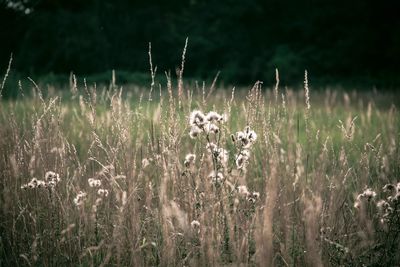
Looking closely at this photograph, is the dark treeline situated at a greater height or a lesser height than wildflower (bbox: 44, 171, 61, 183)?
greater

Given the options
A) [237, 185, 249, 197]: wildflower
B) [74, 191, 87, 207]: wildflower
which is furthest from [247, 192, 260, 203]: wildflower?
[74, 191, 87, 207]: wildflower

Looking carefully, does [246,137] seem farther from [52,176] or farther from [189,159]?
[52,176]

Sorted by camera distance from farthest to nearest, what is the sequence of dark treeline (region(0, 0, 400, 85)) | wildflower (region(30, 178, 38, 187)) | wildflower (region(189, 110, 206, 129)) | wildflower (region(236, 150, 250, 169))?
dark treeline (region(0, 0, 400, 85)) < wildflower (region(30, 178, 38, 187)) < wildflower (region(236, 150, 250, 169)) < wildflower (region(189, 110, 206, 129))

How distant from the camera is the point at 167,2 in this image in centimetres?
2936

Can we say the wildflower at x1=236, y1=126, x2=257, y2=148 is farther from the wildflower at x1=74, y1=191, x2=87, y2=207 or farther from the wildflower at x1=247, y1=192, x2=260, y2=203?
the wildflower at x1=74, y1=191, x2=87, y2=207

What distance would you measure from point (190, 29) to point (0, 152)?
85.4 ft

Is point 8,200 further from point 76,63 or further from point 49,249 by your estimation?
point 76,63

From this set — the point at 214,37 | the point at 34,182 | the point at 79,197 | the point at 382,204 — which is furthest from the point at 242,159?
the point at 214,37

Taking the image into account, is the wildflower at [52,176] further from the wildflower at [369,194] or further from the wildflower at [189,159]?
the wildflower at [369,194]

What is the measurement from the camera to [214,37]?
27.5 meters

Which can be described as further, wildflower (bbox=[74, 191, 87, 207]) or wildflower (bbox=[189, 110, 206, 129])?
wildflower (bbox=[74, 191, 87, 207])

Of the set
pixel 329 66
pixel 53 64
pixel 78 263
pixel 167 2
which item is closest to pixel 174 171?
pixel 78 263

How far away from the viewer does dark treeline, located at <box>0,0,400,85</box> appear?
961 inches

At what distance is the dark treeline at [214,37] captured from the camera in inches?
961
